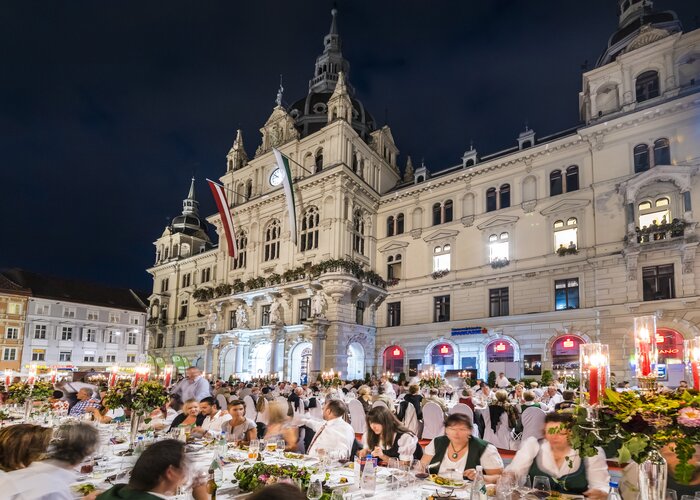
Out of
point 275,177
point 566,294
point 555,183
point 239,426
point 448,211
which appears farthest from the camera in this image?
point 275,177

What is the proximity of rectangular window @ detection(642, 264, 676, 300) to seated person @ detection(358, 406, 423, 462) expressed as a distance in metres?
19.1

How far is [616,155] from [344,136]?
15.6 metres

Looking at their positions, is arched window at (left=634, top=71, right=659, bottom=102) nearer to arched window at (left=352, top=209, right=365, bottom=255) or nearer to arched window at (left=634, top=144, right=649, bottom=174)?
arched window at (left=634, top=144, right=649, bottom=174)

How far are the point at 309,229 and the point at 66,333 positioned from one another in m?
32.6

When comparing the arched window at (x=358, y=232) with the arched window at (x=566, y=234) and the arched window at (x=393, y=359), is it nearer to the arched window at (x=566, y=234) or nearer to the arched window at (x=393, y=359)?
the arched window at (x=393, y=359)

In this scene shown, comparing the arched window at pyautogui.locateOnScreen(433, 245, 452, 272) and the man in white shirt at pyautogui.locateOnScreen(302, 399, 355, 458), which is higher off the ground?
the arched window at pyautogui.locateOnScreen(433, 245, 452, 272)

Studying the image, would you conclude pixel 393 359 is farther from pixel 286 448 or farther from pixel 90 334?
pixel 90 334

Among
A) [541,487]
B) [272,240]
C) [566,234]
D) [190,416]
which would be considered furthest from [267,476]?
[272,240]

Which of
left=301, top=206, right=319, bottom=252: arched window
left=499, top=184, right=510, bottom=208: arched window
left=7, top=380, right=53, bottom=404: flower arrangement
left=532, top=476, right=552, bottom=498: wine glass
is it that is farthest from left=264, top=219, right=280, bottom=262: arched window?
left=532, top=476, right=552, bottom=498: wine glass

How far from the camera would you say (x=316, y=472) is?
16.1 feet

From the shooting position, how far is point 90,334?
5000cm

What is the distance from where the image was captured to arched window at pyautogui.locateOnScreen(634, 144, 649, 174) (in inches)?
869

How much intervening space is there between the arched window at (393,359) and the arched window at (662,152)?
16.7m

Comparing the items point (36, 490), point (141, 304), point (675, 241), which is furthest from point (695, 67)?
point (141, 304)
